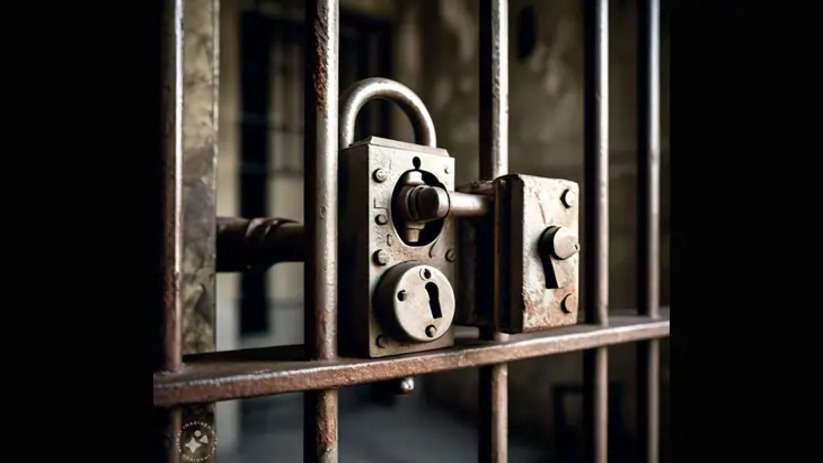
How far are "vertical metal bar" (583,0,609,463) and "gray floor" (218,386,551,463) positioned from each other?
198cm

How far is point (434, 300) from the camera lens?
0.57 m

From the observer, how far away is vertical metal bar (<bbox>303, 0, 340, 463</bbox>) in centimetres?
52

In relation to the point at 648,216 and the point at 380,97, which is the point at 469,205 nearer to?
the point at 380,97

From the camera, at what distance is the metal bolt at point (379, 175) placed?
53cm

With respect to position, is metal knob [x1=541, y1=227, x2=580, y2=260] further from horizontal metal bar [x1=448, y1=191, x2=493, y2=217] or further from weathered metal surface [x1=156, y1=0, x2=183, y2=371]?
weathered metal surface [x1=156, y1=0, x2=183, y2=371]

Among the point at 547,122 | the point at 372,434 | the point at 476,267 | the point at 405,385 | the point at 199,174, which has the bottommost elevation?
the point at 372,434

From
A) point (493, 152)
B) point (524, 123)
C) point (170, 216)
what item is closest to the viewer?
point (170, 216)

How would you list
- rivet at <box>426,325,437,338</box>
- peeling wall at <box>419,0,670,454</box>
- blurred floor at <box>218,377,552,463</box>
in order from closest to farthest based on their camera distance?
rivet at <box>426,325,437,338</box>, peeling wall at <box>419,0,670,454</box>, blurred floor at <box>218,377,552,463</box>

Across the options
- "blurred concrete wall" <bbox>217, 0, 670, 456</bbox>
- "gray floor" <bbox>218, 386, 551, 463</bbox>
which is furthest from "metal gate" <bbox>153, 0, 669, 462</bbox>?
"gray floor" <bbox>218, 386, 551, 463</bbox>

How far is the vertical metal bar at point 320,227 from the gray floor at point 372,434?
2.25m

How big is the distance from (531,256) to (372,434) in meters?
2.75

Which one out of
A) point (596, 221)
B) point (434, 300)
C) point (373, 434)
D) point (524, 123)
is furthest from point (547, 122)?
point (434, 300)

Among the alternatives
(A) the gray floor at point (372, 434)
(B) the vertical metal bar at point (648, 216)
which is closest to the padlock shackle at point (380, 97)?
(B) the vertical metal bar at point (648, 216)

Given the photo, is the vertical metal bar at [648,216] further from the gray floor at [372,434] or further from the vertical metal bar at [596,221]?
the gray floor at [372,434]
